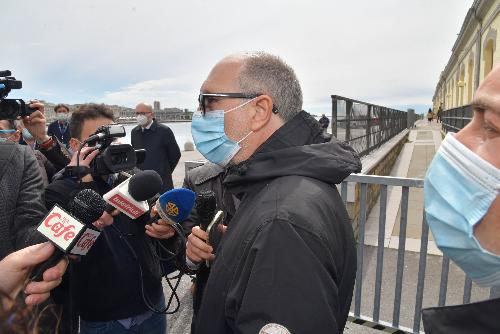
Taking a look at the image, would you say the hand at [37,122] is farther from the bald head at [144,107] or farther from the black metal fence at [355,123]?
the black metal fence at [355,123]

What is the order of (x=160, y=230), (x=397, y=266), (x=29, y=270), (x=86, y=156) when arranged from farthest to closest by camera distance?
(x=397, y=266), (x=86, y=156), (x=160, y=230), (x=29, y=270)

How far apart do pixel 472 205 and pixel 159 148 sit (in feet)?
17.2

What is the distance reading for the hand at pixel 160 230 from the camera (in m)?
2.04

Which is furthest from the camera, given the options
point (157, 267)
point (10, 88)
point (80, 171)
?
point (157, 267)

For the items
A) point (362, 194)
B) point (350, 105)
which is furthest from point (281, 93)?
point (350, 105)

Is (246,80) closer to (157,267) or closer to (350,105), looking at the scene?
(157,267)

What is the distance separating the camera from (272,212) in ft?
3.87

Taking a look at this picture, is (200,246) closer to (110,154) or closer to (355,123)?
(110,154)

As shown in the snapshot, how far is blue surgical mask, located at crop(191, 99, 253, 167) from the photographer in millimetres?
1779

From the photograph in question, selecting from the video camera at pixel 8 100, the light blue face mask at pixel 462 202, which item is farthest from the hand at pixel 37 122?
the light blue face mask at pixel 462 202

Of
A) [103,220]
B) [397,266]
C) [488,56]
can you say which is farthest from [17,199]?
[488,56]

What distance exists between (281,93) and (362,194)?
1916 millimetres

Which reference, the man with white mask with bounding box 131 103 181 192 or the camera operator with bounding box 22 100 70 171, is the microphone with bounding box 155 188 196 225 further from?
the man with white mask with bounding box 131 103 181 192

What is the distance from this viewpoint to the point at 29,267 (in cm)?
134
